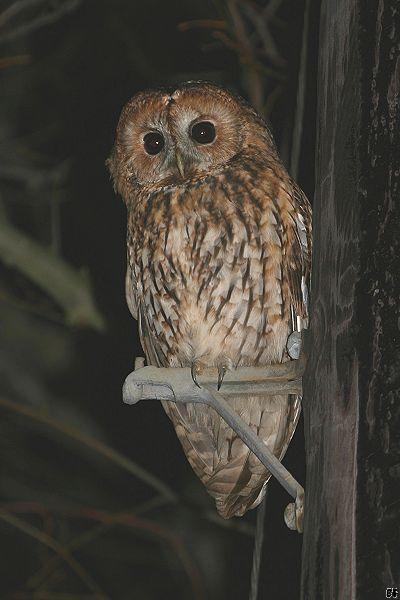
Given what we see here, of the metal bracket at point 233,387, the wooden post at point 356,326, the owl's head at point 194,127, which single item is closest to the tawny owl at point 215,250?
the owl's head at point 194,127

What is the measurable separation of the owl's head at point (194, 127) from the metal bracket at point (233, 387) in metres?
0.65

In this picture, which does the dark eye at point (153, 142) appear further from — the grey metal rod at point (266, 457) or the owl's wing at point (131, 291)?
the grey metal rod at point (266, 457)

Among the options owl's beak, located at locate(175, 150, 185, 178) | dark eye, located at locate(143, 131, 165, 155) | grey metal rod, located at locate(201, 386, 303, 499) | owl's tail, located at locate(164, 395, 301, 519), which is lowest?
grey metal rod, located at locate(201, 386, 303, 499)

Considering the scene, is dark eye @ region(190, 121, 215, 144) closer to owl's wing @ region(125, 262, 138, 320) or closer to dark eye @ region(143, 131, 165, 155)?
dark eye @ region(143, 131, 165, 155)

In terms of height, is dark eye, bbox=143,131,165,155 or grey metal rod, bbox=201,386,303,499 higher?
dark eye, bbox=143,131,165,155

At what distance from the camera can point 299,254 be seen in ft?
6.92

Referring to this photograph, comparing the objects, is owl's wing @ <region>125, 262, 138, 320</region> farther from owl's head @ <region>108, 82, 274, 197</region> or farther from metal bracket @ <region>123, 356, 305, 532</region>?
metal bracket @ <region>123, 356, 305, 532</region>

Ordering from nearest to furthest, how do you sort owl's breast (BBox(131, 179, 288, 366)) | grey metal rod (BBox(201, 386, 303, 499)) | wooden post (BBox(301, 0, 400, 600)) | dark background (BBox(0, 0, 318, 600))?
1. wooden post (BBox(301, 0, 400, 600))
2. grey metal rod (BBox(201, 386, 303, 499))
3. owl's breast (BBox(131, 179, 288, 366))
4. dark background (BBox(0, 0, 318, 600))

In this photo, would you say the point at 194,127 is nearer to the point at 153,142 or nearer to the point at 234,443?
the point at 153,142

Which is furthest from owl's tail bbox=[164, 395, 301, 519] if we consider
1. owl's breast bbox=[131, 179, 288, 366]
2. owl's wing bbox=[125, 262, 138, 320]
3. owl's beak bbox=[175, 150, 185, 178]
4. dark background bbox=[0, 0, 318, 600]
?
dark background bbox=[0, 0, 318, 600]

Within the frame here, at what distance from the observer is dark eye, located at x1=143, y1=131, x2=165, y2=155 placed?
2.27 meters

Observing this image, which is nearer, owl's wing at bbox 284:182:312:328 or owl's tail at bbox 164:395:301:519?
owl's wing at bbox 284:182:312:328

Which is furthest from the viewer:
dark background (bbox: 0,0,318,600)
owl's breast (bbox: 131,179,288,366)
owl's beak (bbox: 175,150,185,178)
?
dark background (bbox: 0,0,318,600)

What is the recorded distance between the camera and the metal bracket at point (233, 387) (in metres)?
1.57
